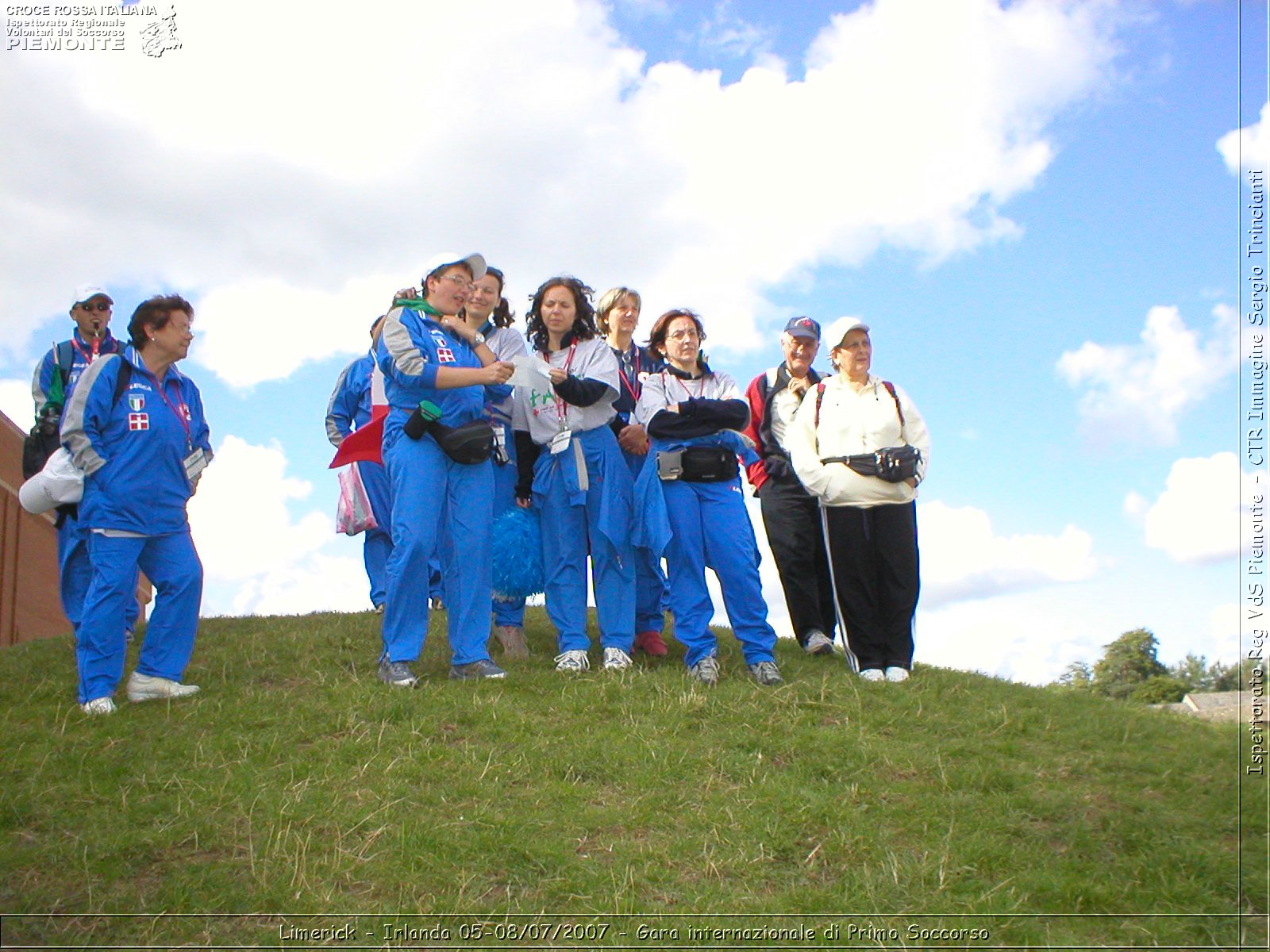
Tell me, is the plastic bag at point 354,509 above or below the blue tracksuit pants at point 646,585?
above

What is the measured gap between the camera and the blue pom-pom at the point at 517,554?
7547mm

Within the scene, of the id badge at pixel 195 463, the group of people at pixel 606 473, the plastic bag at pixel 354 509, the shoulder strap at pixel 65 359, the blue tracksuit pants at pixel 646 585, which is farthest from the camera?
the plastic bag at pixel 354 509

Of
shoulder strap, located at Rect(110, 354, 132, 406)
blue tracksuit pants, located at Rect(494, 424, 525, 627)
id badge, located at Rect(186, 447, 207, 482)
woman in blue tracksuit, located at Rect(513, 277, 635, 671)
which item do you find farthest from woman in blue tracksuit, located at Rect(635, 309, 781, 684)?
shoulder strap, located at Rect(110, 354, 132, 406)

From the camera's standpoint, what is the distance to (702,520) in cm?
721

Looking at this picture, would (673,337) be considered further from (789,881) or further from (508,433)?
(789,881)

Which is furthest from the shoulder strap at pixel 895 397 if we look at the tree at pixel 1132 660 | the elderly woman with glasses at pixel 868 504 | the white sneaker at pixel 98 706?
the white sneaker at pixel 98 706

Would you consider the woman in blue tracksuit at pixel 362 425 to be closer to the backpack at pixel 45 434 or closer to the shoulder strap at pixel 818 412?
the backpack at pixel 45 434

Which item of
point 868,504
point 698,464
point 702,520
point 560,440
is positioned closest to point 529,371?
point 560,440

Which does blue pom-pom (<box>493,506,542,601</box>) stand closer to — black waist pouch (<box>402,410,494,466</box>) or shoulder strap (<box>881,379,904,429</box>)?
black waist pouch (<box>402,410,494,466</box>)

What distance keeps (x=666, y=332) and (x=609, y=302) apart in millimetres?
551

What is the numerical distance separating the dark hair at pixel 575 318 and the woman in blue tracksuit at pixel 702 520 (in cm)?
70

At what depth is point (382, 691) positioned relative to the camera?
21.4ft

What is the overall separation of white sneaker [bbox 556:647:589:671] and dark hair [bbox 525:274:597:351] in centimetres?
201

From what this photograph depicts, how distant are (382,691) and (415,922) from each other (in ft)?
8.13
